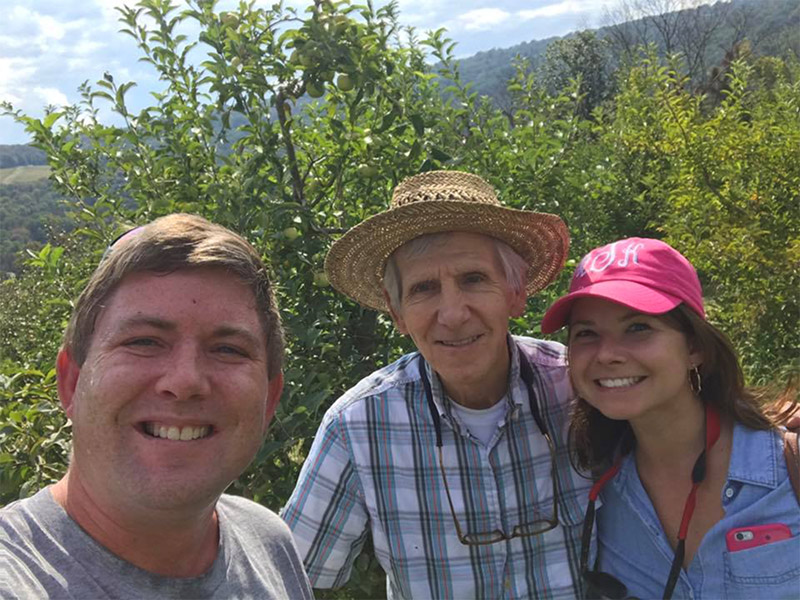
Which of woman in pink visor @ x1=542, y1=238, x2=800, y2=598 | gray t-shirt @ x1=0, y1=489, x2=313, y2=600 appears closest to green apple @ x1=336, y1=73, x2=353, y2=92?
woman in pink visor @ x1=542, y1=238, x2=800, y2=598

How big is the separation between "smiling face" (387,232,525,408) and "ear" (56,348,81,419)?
0.87 meters


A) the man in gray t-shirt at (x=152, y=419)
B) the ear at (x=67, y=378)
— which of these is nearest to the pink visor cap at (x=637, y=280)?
the man in gray t-shirt at (x=152, y=419)

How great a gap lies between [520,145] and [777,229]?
2.16 metres

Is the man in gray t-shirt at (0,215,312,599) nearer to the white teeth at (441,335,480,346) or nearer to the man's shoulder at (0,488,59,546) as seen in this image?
the man's shoulder at (0,488,59,546)

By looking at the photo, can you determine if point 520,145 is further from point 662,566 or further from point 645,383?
point 662,566

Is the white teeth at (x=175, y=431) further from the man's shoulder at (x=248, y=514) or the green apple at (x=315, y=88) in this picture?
the green apple at (x=315, y=88)

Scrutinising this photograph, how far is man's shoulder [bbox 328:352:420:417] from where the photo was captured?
1.92 meters

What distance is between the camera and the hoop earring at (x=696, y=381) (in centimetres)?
185

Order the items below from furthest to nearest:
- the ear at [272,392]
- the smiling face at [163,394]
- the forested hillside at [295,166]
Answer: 1. the forested hillside at [295,166]
2. the ear at [272,392]
3. the smiling face at [163,394]

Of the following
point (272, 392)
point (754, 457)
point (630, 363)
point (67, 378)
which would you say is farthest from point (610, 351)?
point (67, 378)

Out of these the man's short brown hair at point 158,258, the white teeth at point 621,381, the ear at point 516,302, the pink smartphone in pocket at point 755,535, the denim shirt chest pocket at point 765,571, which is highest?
the man's short brown hair at point 158,258

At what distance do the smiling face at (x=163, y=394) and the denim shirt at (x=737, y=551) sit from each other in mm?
1076

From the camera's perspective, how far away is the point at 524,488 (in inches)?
72.7

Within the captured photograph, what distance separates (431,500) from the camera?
183cm
